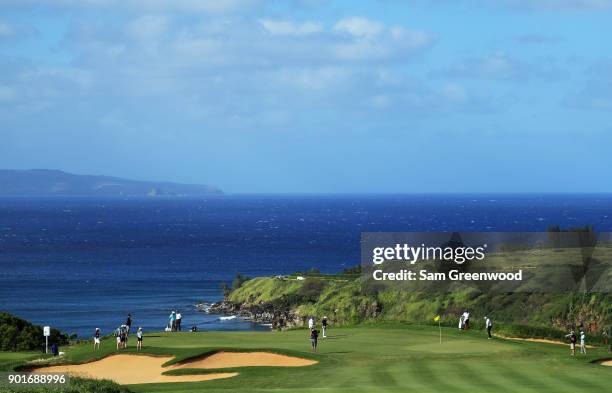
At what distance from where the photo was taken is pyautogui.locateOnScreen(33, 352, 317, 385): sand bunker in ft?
131

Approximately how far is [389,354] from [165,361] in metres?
9.47

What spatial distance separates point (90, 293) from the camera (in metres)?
118

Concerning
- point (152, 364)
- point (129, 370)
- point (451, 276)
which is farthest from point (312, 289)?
point (129, 370)

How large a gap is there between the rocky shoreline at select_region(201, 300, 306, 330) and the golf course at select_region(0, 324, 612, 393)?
3564cm

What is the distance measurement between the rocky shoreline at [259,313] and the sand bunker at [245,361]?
1668 inches

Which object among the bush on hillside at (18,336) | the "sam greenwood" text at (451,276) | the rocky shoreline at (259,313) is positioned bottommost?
the rocky shoreline at (259,313)

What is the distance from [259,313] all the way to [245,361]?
183 feet

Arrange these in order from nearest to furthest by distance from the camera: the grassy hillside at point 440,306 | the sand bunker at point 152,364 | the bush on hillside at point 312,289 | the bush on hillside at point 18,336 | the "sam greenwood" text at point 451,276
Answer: the sand bunker at point 152,364 → the bush on hillside at point 18,336 → the grassy hillside at point 440,306 → the "sam greenwood" text at point 451,276 → the bush on hillside at point 312,289

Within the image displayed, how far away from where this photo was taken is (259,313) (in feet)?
318

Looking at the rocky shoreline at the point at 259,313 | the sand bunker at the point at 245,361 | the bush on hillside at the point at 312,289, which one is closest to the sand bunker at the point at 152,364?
the sand bunker at the point at 245,361

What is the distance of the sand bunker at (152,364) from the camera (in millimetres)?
39906

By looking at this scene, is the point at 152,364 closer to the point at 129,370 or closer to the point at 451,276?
the point at 129,370

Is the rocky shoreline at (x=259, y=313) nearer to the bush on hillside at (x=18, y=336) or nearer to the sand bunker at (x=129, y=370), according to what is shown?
the bush on hillside at (x=18, y=336)

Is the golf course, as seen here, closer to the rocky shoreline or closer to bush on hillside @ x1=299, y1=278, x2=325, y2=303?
the rocky shoreline
